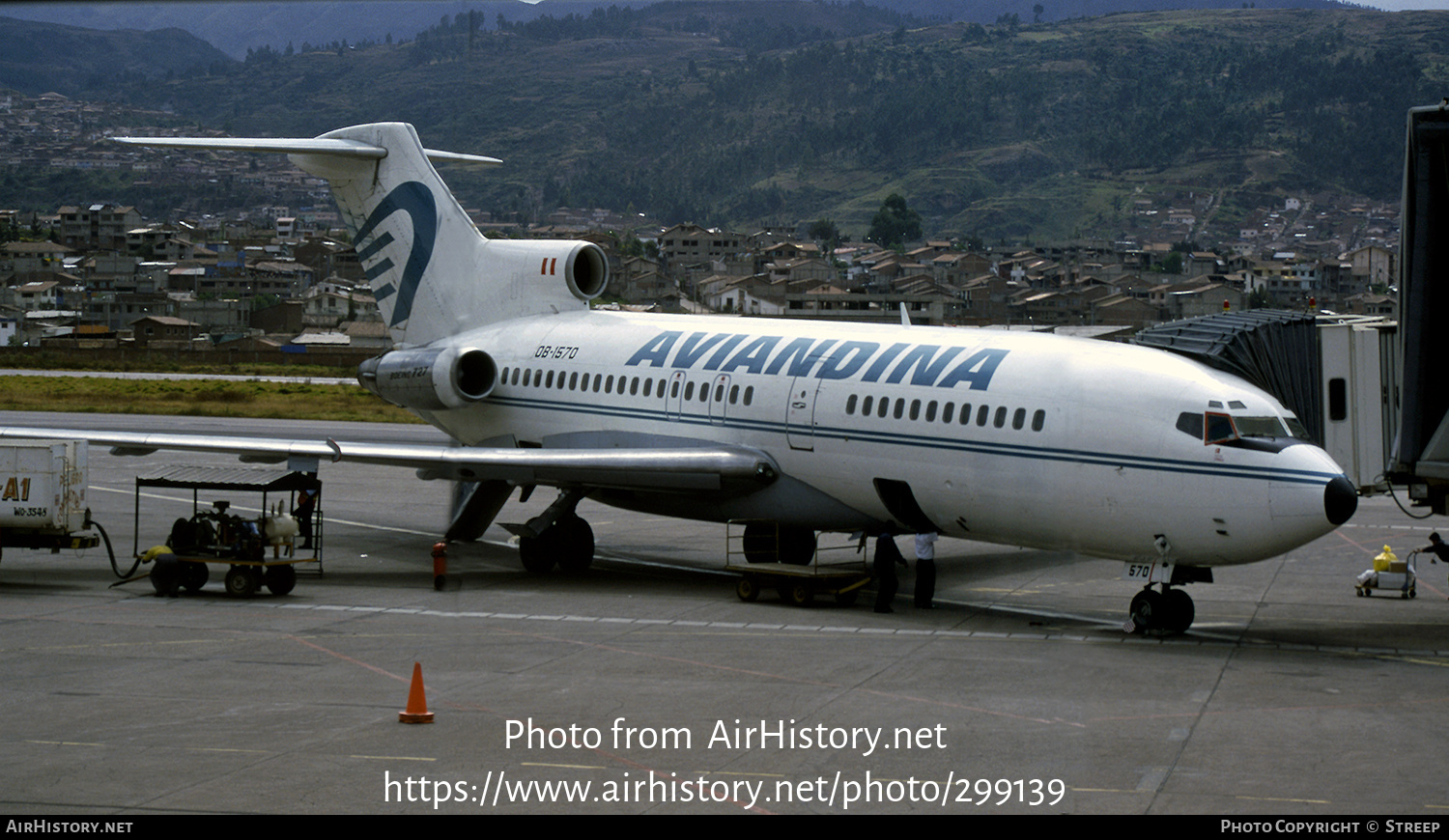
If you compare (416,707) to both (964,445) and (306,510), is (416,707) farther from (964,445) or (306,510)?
(306,510)

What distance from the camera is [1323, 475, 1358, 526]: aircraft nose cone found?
19359 millimetres

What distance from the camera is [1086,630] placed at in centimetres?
2184

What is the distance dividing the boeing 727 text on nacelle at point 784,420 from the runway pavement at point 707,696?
1555 mm

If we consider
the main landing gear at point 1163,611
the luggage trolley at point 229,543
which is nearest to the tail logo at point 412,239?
the luggage trolley at point 229,543

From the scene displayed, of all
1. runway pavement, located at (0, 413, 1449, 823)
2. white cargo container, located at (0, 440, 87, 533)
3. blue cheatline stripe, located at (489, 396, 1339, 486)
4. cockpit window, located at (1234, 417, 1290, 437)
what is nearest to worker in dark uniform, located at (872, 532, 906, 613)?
runway pavement, located at (0, 413, 1449, 823)

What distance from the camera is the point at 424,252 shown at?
32.8 meters

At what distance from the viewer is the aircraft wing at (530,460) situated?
2523 centimetres

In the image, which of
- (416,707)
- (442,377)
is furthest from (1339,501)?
(442,377)

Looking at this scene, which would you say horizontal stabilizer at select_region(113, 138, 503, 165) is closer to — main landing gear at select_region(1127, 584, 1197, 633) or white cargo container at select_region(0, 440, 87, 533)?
white cargo container at select_region(0, 440, 87, 533)

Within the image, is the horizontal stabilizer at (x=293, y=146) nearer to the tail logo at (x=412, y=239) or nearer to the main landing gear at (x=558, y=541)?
the tail logo at (x=412, y=239)

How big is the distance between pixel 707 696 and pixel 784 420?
870 cm

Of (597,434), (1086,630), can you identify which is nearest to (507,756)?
(1086,630)

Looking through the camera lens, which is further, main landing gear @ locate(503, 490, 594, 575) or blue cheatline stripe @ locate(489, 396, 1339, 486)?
main landing gear @ locate(503, 490, 594, 575)

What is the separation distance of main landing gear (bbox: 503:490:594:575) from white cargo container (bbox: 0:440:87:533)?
769 centimetres
